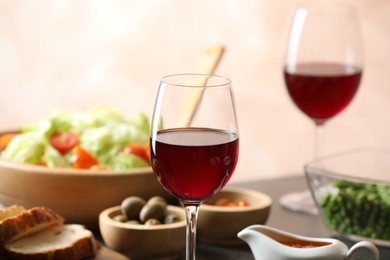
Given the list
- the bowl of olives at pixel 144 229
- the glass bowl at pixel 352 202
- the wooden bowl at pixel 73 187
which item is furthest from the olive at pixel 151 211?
the glass bowl at pixel 352 202

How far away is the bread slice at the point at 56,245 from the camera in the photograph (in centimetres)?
151

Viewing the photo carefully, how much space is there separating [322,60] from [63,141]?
28.2 inches

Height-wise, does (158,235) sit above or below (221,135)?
below

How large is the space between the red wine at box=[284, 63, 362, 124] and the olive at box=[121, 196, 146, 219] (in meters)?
0.59

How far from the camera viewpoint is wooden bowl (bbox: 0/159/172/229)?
67.8 inches

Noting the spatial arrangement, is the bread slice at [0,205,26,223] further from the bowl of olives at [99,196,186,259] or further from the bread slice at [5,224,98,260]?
the bowl of olives at [99,196,186,259]

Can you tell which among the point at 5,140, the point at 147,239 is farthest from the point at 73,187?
the point at 5,140

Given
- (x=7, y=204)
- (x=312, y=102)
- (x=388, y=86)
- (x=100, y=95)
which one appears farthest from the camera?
(x=100, y=95)

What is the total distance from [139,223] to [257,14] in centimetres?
241

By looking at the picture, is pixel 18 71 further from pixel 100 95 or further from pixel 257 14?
pixel 257 14

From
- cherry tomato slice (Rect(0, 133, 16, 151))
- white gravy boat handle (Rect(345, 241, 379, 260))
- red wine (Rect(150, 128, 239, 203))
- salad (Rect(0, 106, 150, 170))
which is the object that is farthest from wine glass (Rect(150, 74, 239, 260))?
cherry tomato slice (Rect(0, 133, 16, 151))

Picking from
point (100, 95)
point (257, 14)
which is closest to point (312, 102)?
point (257, 14)

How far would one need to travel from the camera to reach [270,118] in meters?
4.03

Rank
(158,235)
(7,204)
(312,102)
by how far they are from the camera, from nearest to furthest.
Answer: (158,235)
(7,204)
(312,102)
